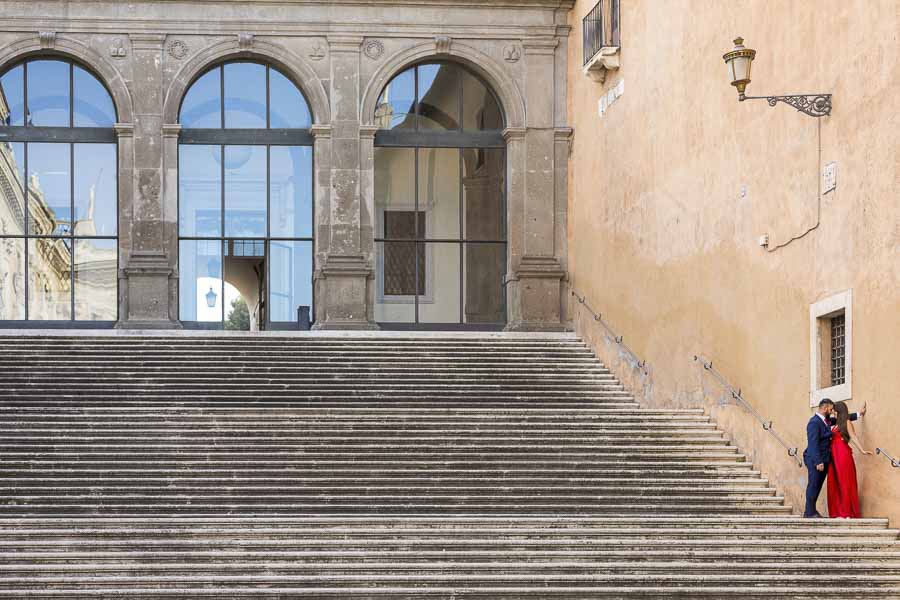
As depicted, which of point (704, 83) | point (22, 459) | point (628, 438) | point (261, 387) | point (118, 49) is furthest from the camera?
point (118, 49)

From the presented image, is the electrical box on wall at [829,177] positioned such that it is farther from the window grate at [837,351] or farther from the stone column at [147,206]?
the stone column at [147,206]

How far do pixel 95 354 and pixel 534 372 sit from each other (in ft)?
21.2

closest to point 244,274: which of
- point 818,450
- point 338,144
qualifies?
point 338,144

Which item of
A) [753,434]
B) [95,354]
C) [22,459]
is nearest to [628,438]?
[753,434]

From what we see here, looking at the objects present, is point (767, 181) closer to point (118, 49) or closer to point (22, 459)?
point (22, 459)

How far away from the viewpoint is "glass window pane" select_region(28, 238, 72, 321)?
2866 cm

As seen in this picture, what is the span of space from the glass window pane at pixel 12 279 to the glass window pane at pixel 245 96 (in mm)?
4175

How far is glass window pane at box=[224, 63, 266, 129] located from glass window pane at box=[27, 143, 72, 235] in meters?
2.85

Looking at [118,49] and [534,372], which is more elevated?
[118,49]

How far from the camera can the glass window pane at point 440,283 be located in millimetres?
29281

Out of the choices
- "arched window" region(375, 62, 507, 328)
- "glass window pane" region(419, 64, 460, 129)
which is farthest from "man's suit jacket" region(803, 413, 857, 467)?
"glass window pane" region(419, 64, 460, 129)

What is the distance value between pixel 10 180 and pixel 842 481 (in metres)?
17.5

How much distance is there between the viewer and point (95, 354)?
81.1 ft

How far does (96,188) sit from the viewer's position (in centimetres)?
2881
